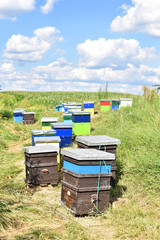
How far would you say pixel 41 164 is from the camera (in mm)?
5148

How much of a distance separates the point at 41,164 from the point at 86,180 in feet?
5.22

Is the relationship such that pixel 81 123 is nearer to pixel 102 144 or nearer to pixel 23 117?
pixel 102 144

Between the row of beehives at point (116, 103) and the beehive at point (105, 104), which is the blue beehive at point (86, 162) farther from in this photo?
the beehive at point (105, 104)

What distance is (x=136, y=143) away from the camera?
6336 mm

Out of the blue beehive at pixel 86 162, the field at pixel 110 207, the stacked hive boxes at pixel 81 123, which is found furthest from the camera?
the stacked hive boxes at pixel 81 123

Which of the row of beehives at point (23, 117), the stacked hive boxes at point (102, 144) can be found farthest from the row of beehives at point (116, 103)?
the stacked hive boxes at point (102, 144)

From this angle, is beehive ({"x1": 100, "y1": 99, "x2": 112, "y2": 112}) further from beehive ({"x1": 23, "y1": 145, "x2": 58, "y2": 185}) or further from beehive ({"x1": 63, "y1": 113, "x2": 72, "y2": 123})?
beehive ({"x1": 23, "y1": 145, "x2": 58, "y2": 185})

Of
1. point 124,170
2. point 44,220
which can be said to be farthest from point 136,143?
point 44,220

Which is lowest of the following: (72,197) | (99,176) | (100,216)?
(100,216)

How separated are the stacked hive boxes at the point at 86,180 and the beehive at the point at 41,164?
1.12 meters

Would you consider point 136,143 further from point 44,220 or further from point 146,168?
point 44,220

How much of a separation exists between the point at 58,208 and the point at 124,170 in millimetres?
1959

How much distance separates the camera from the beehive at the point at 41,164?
5.05 m

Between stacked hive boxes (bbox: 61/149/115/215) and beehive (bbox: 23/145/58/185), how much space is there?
3.66ft
